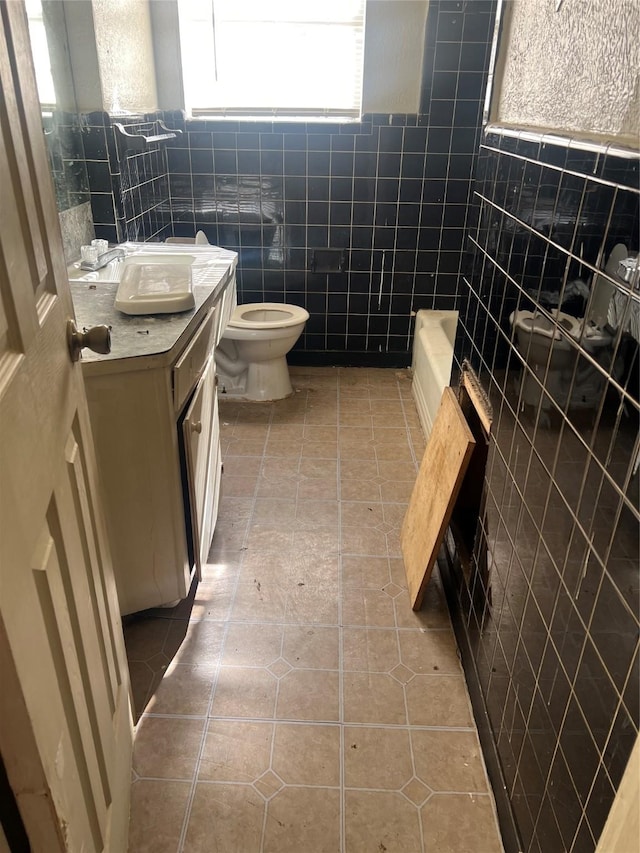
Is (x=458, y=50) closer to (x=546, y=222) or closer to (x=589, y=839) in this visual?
(x=546, y=222)

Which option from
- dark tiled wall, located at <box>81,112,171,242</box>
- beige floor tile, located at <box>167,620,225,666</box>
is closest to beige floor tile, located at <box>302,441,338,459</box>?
beige floor tile, located at <box>167,620,225,666</box>

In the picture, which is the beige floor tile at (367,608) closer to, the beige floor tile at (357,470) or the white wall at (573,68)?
the beige floor tile at (357,470)

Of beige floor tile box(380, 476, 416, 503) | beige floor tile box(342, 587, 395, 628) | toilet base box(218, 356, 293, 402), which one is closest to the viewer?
beige floor tile box(342, 587, 395, 628)

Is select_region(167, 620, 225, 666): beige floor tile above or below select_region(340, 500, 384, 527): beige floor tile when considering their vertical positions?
above

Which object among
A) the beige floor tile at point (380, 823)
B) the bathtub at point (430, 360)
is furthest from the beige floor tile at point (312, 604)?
the bathtub at point (430, 360)

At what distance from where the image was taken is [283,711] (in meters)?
1.57

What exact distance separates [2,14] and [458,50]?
2854mm

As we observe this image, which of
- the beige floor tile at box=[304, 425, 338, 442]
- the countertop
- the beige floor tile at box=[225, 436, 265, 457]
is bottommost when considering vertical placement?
the beige floor tile at box=[304, 425, 338, 442]

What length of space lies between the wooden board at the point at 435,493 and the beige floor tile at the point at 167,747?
74 cm

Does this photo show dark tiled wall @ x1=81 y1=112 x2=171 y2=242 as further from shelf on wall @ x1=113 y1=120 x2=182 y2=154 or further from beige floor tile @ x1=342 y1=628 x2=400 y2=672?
beige floor tile @ x1=342 y1=628 x2=400 y2=672

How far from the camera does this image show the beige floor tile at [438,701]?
5.09ft

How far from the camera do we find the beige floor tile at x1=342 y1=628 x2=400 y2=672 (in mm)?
1702

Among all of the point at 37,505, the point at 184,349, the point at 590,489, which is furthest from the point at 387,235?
the point at 37,505

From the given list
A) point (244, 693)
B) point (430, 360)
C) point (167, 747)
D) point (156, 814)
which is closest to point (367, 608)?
point (244, 693)
